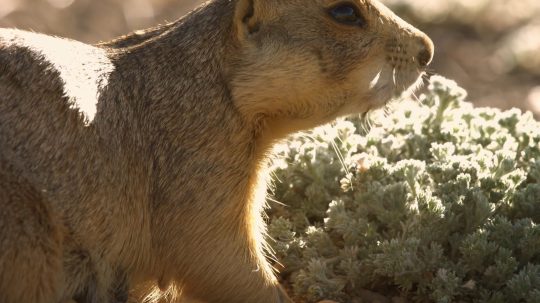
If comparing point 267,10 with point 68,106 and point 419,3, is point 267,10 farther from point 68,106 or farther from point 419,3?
point 419,3

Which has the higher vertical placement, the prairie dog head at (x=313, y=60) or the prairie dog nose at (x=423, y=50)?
the prairie dog nose at (x=423, y=50)

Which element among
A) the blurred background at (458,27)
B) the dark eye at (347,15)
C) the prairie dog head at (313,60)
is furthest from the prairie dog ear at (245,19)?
the blurred background at (458,27)

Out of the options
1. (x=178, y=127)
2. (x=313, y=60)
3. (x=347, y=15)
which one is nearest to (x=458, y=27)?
(x=347, y=15)

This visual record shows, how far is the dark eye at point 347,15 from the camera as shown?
15.0 ft

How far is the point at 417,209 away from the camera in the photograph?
5.00 meters

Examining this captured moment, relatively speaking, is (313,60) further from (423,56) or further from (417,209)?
(417,209)

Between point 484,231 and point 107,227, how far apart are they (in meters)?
1.79

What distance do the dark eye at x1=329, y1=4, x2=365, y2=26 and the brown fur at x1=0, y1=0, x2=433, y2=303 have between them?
4cm

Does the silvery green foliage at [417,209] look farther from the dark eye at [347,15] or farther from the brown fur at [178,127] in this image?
the dark eye at [347,15]

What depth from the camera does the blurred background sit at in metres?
A: 8.18

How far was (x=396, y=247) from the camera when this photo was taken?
4770 millimetres

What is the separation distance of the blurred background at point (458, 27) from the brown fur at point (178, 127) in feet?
11.5

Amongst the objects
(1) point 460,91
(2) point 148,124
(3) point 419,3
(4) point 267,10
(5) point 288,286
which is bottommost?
(5) point 288,286

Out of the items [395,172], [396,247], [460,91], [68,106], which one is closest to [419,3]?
[460,91]
